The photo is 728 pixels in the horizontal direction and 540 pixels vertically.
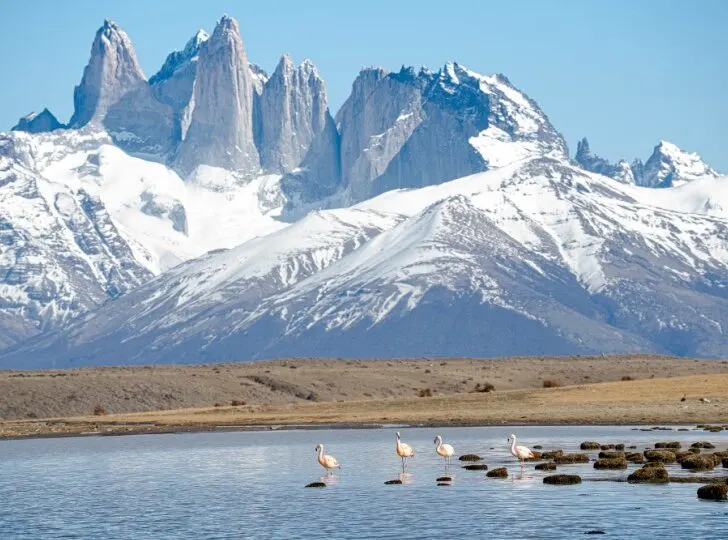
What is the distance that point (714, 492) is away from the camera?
52.6m

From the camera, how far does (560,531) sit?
47.3 meters

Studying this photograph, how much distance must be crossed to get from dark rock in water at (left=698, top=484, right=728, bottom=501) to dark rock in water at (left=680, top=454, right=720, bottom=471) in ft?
27.2

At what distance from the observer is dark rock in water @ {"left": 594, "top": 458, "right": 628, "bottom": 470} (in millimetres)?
63406

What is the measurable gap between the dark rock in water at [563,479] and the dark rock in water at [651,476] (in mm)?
2181

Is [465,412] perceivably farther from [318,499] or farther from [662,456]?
[318,499]

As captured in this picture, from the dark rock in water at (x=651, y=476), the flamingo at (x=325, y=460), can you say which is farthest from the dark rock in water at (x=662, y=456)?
the flamingo at (x=325, y=460)

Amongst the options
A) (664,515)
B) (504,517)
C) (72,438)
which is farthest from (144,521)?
(72,438)

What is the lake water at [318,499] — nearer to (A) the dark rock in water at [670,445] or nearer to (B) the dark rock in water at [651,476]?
(B) the dark rock in water at [651,476]

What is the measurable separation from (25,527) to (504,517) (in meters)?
17.0

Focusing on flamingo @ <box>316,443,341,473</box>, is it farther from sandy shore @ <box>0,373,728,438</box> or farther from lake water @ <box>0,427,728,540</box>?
sandy shore @ <box>0,373,728,438</box>

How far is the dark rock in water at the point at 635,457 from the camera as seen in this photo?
218ft

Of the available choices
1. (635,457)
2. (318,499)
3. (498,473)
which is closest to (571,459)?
(635,457)

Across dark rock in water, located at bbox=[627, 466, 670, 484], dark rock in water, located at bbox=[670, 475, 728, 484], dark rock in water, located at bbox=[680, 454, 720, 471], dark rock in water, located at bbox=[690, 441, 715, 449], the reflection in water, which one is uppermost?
dark rock in water, located at bbox=[690, 441, 715, 449]

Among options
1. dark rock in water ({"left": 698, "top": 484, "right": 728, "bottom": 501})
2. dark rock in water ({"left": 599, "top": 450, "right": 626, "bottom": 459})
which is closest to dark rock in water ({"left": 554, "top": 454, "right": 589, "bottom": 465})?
dark rock in water ({"left": 599, "top": 450, "right": 626, "bottom": 459})
